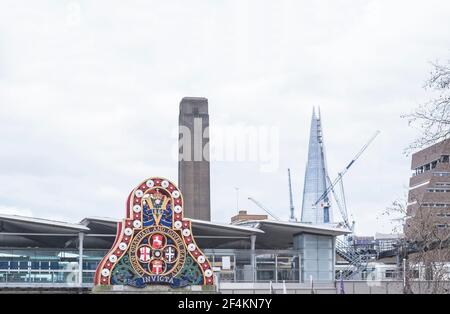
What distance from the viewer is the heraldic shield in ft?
175

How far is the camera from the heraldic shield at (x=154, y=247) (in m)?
53.3

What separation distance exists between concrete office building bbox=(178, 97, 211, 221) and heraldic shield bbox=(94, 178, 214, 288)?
68.2 meters

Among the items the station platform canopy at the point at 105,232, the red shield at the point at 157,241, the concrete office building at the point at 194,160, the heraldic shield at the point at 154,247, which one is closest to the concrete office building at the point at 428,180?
the concrete office building at the point at 194,160

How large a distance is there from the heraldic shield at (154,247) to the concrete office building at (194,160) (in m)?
68.2

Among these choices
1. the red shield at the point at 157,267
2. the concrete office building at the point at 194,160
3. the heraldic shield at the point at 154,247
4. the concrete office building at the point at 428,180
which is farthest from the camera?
the concrete office building at the point at 428,180

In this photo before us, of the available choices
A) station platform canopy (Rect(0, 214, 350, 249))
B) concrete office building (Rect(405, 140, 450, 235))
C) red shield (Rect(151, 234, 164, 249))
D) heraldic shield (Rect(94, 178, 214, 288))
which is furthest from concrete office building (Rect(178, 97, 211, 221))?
red shield (Rect(151, 234, 164, 249))

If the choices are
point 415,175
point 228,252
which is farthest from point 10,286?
point 415,175

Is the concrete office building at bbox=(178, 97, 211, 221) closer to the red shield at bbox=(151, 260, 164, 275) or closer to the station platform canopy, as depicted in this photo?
the station platform canopy

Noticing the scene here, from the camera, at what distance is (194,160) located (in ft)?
414

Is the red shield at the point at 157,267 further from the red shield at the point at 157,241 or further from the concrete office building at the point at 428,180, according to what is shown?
the concrete office building at the point at 428,180

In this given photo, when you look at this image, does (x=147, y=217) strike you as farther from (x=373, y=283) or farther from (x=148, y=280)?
(x=373, y=283)

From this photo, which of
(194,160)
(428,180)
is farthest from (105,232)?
(428,180)

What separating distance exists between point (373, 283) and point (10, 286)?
26.9 meters

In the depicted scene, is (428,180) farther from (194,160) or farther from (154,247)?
(154,247)
